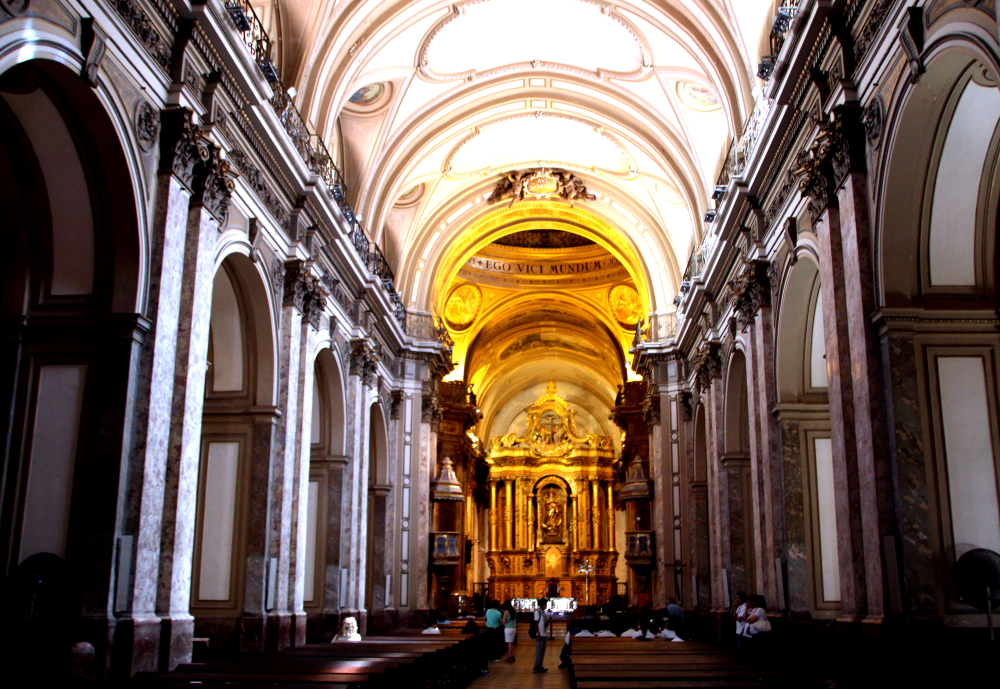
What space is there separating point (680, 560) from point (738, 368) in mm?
6464

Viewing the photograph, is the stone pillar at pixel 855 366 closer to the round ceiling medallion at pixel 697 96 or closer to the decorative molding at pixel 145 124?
the decorative molding at pixel 145 124

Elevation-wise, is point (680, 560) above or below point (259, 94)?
below

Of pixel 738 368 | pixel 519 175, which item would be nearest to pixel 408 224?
pixel 519 175

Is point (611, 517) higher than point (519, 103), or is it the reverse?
point (519, 103)

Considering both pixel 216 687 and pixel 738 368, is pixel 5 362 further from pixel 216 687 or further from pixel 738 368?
pixel 738 368

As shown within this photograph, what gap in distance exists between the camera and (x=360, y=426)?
17359mm

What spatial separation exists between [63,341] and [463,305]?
21201 millimetres

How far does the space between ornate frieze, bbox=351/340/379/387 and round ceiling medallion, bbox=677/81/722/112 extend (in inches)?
285

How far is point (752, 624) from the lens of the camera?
11062mm

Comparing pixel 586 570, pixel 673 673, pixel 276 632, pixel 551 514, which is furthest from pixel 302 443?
pixel 551 514

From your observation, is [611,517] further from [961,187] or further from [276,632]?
[961,187]

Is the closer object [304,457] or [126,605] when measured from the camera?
[126,605]

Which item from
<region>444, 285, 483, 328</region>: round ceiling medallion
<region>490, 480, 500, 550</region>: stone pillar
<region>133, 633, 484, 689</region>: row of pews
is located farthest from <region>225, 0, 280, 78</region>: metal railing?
<region>490, 480, 500, 550</region>: stone pillar

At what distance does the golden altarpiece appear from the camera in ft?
126
